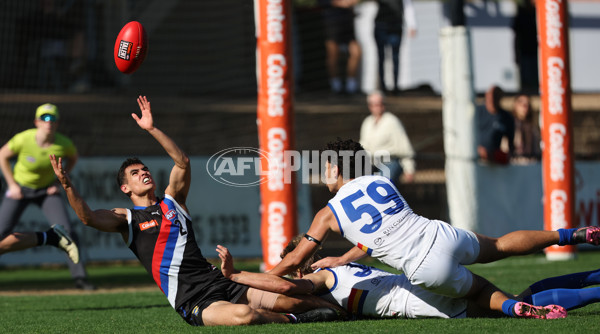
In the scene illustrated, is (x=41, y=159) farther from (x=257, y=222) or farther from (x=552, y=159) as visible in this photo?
(x=552, y=159)

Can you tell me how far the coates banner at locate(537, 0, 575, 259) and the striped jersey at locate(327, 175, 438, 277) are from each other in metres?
6.48

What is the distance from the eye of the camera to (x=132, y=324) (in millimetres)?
6750

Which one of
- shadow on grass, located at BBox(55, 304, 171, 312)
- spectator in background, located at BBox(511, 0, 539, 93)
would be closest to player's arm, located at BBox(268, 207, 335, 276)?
shadow on grass, located at BBox(55, 304, 171, 312)

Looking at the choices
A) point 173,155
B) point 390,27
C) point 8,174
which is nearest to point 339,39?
point 390,27

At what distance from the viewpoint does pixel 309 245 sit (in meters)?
6.13

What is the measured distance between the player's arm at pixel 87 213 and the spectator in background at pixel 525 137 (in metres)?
8.81

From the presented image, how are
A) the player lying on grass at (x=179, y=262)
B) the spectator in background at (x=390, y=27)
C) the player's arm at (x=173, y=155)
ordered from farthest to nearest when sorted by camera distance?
1. the spectator in background at (x=390, y=27)
2. the player's arm at (x=173, y=155)
3. the player lying on grass at (x=179, y=262)

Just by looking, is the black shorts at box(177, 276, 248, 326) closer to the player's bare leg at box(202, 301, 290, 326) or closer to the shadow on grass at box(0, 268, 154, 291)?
the player's bare leg at box(202, 301, 290, 326)

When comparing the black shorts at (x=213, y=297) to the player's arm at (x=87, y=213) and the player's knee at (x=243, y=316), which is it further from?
the player's arm at (x=87, y=213)

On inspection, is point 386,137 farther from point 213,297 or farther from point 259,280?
point 259,280

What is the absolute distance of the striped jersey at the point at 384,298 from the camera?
648cm

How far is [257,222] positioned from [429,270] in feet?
24.0

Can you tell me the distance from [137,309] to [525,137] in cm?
819

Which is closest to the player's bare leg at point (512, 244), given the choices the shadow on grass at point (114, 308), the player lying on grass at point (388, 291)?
the player lying on grass at point (388, 291)
